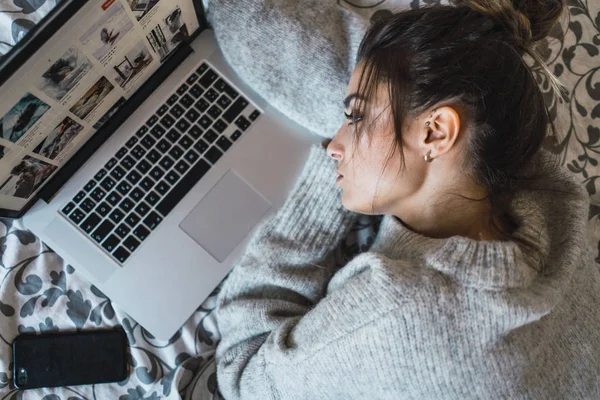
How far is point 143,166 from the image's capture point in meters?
0.72

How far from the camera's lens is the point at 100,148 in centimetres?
71

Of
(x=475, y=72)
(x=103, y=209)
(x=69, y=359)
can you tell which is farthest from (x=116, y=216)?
(x=475, y=72)

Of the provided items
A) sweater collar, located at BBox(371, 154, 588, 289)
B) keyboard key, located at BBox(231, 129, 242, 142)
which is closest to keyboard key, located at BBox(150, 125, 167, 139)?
keyboard key, located at BBox(231, 129, 242, 142)

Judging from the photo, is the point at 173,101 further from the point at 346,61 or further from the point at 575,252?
the point at 575,252

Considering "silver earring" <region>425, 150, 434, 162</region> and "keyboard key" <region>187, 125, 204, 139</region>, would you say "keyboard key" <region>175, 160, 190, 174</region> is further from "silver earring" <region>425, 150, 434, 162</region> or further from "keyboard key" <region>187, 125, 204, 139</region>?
"silver earring" <region>425, 150, 434, 162</region>

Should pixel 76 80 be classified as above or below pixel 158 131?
above

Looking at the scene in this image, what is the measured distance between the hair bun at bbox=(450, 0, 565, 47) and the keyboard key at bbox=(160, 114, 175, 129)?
0.44m

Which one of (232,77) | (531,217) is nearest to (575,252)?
(531,217)

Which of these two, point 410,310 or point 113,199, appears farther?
point 113,199

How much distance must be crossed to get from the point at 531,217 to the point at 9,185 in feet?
2.32

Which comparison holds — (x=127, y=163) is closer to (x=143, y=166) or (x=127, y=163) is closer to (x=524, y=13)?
(x=143, y=166)

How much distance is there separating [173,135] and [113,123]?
0.09m

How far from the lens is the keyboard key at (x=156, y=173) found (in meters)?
0.72

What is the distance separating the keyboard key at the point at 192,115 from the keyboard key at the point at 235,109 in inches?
1.7
